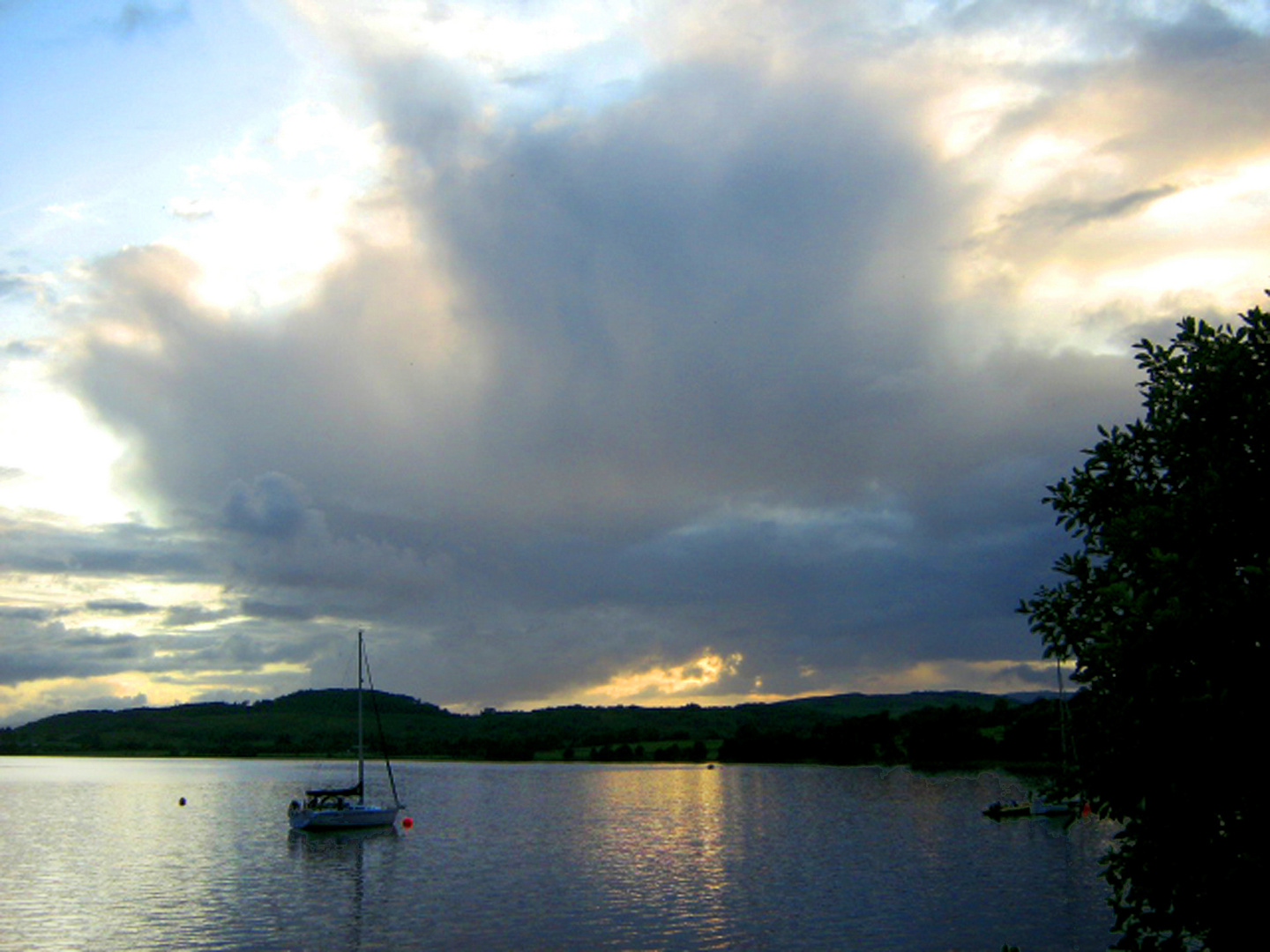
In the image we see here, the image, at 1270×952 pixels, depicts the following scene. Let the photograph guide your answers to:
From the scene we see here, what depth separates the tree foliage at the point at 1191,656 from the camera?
1741cm

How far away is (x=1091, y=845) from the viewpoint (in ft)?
326

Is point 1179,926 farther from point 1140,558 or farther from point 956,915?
point 956,915

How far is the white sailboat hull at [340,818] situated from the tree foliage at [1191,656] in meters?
103

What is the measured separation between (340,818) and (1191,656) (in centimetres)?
10691

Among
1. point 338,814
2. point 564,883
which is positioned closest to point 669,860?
point 564,883

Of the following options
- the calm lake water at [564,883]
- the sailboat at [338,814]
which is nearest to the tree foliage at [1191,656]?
the calm lake water at [564,883]

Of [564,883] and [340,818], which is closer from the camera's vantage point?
Answer: [564,883]

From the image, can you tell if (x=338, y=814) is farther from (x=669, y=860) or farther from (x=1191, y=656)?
(x=1191, y=656)

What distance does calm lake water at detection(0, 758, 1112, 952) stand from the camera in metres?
57.1

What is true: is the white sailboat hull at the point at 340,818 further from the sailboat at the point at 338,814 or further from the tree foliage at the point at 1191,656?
the tree foliage at the point at 1191,656

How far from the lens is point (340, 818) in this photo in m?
110

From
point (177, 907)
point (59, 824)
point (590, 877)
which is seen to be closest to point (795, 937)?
point (590, 877)

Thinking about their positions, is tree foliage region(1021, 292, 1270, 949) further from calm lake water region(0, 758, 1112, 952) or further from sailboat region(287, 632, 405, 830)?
sailboat region(287, 632, 405, 830)

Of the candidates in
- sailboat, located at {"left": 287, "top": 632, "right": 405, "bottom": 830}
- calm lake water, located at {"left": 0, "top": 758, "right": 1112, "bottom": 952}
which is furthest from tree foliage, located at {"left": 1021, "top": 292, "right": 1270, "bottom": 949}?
sailboat, located at {"left": 287, "top": 632, "right": 405, "bottom": 830}
